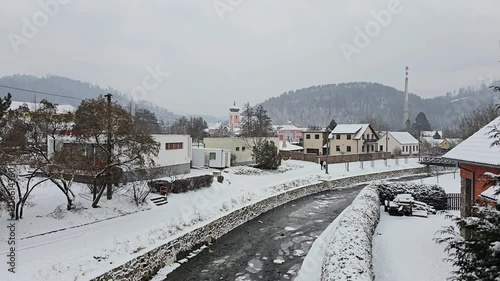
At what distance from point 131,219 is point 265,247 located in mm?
6455

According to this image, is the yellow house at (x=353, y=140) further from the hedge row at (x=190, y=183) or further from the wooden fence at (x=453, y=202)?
the hedge row at (x=190, y=183)

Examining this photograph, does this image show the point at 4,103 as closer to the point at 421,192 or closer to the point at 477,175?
the point at 477,175

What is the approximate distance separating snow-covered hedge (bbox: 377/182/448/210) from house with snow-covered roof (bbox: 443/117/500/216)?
619 cm


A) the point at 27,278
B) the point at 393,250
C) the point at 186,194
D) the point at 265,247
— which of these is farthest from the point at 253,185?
the point at 27,278

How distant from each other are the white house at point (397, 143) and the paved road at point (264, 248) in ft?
120

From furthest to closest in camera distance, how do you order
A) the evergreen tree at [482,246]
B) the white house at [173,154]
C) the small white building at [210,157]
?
the small white building at [210,157], the white house at [173,154], the evergreen tree at [482,246]

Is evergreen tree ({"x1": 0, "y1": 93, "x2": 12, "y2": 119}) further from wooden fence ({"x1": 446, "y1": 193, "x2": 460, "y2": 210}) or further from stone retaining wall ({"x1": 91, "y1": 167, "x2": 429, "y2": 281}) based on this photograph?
wooden fence ({"x1": 446, "y1": 193, "x2": 460, "y2": 210})

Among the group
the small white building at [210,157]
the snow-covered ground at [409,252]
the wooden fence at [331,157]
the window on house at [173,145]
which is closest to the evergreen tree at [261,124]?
the wooden fence at [331,157]

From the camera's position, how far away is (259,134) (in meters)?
43.7

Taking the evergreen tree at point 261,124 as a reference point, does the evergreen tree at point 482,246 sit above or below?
below

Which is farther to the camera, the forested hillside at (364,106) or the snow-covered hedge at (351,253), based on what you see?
the forested hillside at (364,106)

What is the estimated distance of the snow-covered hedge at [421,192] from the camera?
62.5 feet

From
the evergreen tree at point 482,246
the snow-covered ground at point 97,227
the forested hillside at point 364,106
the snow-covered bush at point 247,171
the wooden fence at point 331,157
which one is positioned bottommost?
the snow-covered ground at point 97,227

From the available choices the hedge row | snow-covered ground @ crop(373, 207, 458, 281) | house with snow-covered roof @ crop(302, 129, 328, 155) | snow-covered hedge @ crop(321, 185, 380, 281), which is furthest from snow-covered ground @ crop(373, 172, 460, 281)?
house with snow-covered roof @ crop(302, 129, 328, 155)
